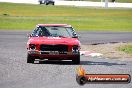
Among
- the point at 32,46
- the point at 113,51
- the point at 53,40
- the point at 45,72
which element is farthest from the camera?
the point at 113,51

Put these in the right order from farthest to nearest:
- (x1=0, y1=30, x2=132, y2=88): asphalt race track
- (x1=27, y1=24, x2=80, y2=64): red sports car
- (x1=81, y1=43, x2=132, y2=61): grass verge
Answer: (x1=81, y1=43, x2=132, y2=61): grass verge
(x1=27, y1=24, x2=80, y2=64): red sports car
(x1=0, y1=30, x2=132, y2=88): asphalt race track

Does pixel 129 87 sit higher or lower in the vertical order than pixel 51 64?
higher

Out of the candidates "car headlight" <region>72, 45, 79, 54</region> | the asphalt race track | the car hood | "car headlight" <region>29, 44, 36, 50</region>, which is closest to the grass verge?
the asphalt race track

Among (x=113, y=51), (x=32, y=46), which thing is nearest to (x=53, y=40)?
(x=32, y=46)

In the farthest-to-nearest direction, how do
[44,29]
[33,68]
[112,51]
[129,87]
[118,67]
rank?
[112,51], [44,29], [118,67], [33,68], [129,87]

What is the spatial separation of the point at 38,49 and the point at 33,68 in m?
1.45

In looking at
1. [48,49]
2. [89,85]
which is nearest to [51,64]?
[48,49]

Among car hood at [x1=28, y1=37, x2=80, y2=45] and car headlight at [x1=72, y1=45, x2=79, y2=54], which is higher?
car hood at [x1=28, y1=37, x2=80, y2=45]

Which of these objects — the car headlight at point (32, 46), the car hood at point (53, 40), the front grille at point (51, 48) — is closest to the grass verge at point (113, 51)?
the car hood at point (53, 40)

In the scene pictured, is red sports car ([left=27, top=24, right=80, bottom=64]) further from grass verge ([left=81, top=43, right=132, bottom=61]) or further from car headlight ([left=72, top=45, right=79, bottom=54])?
grass verge ([left=81, top=43, right=132, bottom=61])

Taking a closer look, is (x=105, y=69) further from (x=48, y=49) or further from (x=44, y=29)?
Result: (x=44, y=29)

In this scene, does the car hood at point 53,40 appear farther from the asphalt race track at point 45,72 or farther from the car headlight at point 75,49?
the asphalt race track at point 45,72

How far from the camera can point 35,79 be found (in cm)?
1380

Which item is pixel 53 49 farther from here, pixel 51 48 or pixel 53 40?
pixel 53 40
